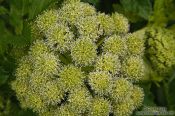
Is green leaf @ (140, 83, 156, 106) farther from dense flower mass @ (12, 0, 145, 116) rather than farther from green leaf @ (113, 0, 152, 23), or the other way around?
green leaf @ (113, 0, 152, 23)

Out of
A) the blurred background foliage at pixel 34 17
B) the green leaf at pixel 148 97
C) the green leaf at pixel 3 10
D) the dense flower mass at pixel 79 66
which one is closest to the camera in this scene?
the dense flower mass at pixel 79 66

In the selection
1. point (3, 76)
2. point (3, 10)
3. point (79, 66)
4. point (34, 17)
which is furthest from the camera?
point (3, 10)

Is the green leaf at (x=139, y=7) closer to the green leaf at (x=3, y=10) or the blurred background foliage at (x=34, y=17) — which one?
the blurred background foliage at (x=34, y=17)

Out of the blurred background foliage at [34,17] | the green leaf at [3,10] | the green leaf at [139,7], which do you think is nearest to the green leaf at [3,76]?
the blurred background foliage at [34,17]

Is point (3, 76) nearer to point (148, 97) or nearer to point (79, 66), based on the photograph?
→ point (79, 66)

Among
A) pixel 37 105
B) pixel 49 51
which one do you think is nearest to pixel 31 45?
pixel 49 51

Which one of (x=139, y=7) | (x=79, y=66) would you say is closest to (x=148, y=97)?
(x=139, y=7)
